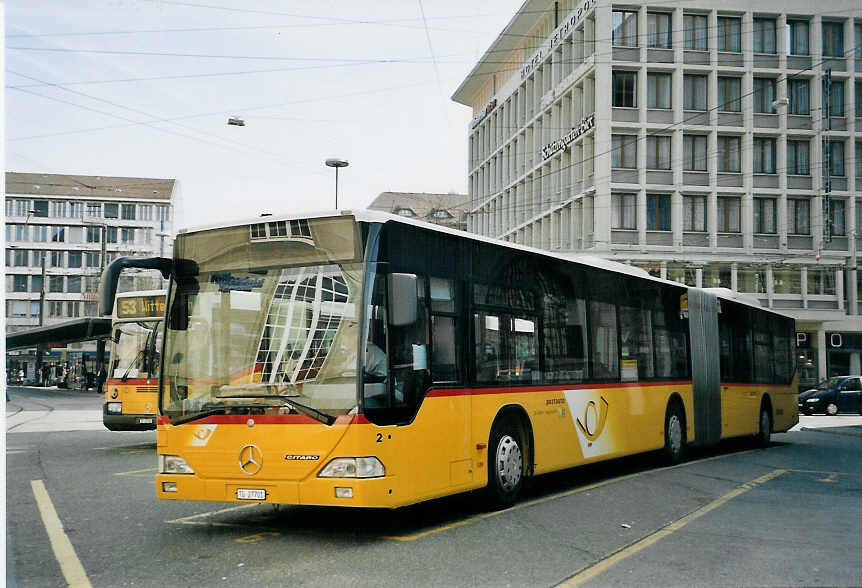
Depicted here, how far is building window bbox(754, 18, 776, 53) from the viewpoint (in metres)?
53.1

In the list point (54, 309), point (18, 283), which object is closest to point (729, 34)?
point (54, 309)

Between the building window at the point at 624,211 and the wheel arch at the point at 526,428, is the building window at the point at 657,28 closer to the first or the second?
the building window at the point at 624,211

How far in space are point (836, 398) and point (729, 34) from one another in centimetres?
2195

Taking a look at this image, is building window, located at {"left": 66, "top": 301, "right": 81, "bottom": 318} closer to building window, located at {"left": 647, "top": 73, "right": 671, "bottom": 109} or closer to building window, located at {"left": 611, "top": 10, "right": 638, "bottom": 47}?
building window, located at {"left": 611, "top": 10, "right": 638, "bottom": 47}

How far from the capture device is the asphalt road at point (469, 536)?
729 cm

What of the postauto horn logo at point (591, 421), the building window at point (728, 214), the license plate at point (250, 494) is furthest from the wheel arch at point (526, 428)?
the building window at point (728, 214)

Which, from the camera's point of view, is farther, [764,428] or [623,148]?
[623,148]

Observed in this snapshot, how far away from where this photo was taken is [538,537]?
8898 millimetres

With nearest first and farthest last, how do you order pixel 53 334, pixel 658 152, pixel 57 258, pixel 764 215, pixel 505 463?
pixel 505 463 < pixel 658 152 < pixel 764 215 < pixel 53 334 < pixel 57 258

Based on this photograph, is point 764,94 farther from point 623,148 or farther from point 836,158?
point 623,148

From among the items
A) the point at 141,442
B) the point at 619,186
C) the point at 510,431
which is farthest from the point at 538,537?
the point at 619,186

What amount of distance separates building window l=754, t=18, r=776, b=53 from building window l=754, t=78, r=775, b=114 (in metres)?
1.63

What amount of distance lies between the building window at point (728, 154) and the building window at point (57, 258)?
78.9m

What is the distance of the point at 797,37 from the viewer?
175 feet
